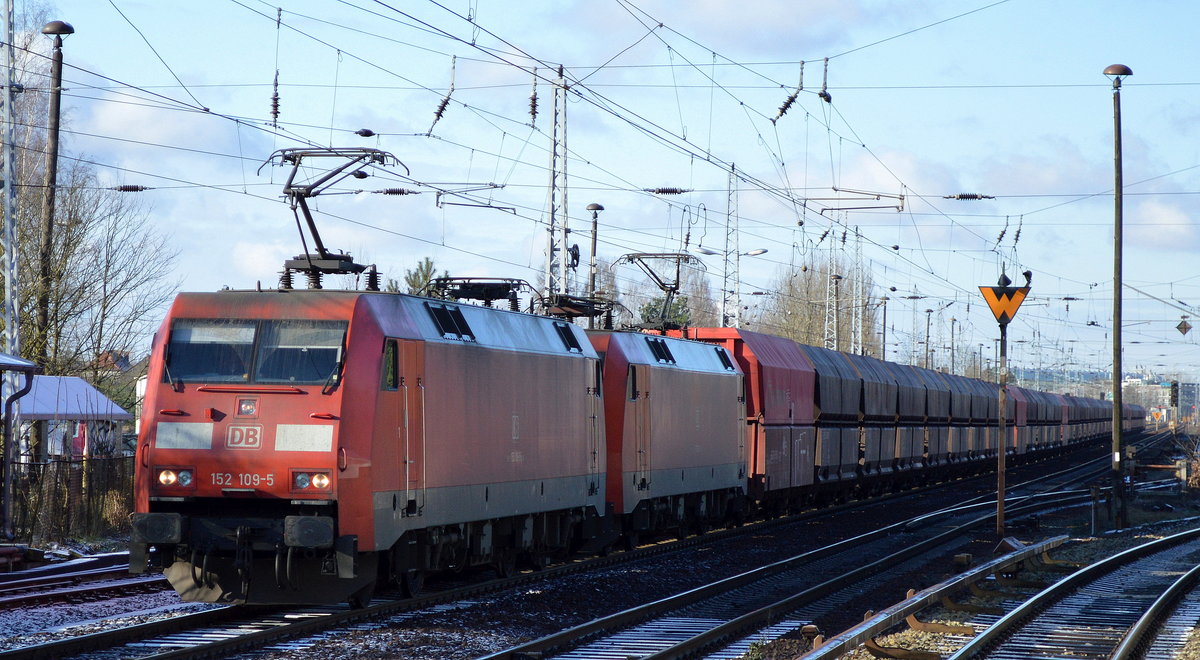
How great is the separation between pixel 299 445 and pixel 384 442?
34.5 inches

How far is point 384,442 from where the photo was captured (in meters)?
13.0

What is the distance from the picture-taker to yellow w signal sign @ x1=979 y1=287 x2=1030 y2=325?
1997cm

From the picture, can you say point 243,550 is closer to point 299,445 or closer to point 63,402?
point 299,445

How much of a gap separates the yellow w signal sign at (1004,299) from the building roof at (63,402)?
1613 centimetres

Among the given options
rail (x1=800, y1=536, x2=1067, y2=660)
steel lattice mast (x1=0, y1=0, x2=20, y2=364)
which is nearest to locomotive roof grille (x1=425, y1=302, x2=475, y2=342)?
rail (x1=800, y1=536, x2=1067, y2=660)

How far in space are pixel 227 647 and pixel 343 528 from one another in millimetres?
1638

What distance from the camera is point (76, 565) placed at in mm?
17484

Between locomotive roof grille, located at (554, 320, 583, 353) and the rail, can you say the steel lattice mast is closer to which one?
locomotive roof grille, located at (554, 320, 583, 353)

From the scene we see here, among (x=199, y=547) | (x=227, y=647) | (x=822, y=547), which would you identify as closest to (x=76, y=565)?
(x=199, y=547)

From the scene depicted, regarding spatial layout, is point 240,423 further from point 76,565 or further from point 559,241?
point 559,241

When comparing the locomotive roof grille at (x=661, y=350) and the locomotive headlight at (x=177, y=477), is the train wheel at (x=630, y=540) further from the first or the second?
the locomotive headlight at (x=177, y=477)

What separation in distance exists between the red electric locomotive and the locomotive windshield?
14 mm

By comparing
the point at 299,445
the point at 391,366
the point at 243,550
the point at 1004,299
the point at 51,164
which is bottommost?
the point at 243,550

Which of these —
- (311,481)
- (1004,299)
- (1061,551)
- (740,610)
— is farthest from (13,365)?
(1061,551)
